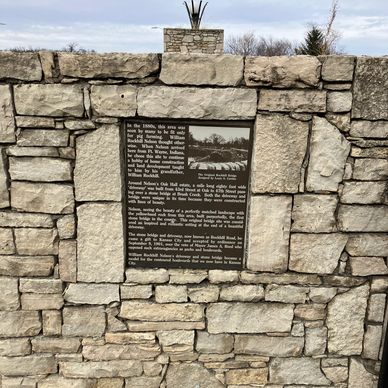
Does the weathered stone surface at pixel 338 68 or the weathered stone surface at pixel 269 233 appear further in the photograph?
the weathered stone surface at pixel 269 233

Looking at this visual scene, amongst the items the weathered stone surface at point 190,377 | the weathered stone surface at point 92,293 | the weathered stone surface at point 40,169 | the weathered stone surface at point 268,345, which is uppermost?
the weathered stone surface at point 40,169

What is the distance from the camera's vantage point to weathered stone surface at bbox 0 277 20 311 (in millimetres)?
2861

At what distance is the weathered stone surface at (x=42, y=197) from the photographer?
8.87 feet

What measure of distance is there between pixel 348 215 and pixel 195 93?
1.38 metres

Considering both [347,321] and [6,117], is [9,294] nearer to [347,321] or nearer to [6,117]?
[6,117]

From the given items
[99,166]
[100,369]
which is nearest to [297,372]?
[100,369]

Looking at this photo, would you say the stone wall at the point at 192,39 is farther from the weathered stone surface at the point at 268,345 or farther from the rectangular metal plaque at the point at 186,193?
the weathered stone surface at the point at 268,345

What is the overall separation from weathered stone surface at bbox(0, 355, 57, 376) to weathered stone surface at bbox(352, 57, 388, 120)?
2.90 metres

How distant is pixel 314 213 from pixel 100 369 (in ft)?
6.67

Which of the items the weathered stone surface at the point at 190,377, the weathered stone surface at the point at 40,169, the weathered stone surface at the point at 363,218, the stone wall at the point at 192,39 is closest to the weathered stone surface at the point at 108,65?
the weathered stone surface at the point at 40,169

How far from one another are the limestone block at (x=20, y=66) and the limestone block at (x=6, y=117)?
9 cm

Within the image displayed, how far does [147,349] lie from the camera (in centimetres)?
299

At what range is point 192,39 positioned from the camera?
11711mm

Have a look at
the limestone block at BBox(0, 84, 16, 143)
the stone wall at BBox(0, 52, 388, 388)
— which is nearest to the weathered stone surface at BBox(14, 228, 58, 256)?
the stone wall at BBox(0, 52, 388, 388)
